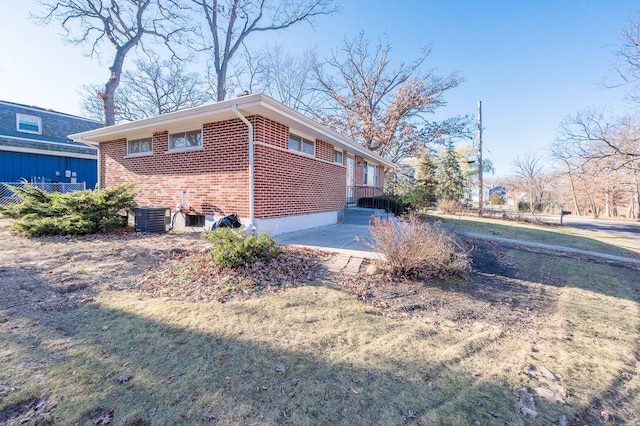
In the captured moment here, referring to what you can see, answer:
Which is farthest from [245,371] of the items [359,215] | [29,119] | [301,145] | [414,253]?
[29,119]

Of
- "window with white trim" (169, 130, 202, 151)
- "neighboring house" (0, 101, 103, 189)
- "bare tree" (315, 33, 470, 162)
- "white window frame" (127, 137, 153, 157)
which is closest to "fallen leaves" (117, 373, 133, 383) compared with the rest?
"window with white trim" (169, 130, 202, 151)

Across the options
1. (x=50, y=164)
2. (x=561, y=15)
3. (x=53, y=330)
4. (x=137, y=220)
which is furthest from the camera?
(x=50, y=164)

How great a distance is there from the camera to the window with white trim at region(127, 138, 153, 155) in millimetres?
9173

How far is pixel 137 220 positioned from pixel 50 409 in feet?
22.0

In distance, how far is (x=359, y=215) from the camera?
11352mm

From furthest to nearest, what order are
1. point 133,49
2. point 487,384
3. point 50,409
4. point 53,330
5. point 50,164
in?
point 133,49 < point 50,164 < point 53,330 < point 487,384 < point 50,409

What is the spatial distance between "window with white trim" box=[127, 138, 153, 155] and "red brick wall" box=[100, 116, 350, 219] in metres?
0.26

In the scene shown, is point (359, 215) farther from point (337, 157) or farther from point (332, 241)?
point (332, 241)

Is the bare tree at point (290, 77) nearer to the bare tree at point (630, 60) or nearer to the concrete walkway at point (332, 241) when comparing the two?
the concrete walkway at point (332, 241)

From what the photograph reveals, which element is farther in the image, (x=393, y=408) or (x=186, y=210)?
(x=186, y=210)

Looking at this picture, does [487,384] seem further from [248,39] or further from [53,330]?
[248,39]

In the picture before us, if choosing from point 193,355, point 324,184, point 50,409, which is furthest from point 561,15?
point 50,409

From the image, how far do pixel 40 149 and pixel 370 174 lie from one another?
16714 mm

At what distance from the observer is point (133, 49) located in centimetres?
1540
